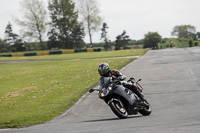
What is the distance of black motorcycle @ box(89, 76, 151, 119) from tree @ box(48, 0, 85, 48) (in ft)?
268

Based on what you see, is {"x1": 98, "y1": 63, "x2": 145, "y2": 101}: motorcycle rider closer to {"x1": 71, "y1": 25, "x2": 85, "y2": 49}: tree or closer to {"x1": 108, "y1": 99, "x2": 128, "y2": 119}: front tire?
{"x1": 108, "y1": 99, "x2": 128, "y2": 119}: front tire

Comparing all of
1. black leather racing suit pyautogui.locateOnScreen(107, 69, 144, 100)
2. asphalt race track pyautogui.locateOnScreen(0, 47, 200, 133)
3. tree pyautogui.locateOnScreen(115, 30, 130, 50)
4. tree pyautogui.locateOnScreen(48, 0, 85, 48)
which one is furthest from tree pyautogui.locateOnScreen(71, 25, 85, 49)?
black leather racing suit pyautogui.locateOnScreen(107, 69, 144, 100)

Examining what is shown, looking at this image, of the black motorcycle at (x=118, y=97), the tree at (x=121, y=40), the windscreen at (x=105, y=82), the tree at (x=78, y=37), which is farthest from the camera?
the tree at (x=121, y=40)

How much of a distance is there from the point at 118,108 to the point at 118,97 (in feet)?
1.31

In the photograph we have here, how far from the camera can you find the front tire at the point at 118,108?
29.4 ft

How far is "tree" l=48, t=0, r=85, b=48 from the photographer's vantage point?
9138 centimetres

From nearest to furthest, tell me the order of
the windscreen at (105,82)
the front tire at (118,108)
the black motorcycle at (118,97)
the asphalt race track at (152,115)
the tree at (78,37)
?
1. the asphalt race track at (152,115)
2. the front tire at (118,108)
3. the black motorcycle at (118,97)
4. the windscreen at (105,82)
5. the tree at (78,37)

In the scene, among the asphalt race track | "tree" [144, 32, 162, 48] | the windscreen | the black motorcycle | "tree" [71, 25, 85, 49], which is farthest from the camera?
"tree" [71, 25, 85, 49]

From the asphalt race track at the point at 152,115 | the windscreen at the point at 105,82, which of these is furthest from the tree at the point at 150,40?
the windscreen at the point at 105,82

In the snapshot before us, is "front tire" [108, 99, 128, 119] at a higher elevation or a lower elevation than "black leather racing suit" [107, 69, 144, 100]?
lower

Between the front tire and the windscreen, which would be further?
the windscreen

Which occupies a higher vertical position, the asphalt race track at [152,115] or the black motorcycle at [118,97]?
the black motorcycle at [118,97]

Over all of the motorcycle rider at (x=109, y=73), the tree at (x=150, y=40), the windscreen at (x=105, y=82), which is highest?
the motorcycle rider at (x=109, y=73)

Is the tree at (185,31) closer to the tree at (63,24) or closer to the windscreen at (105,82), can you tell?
the tree at (63,24)
